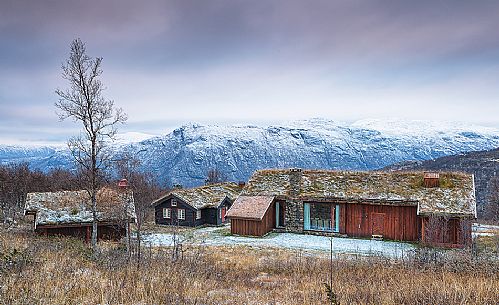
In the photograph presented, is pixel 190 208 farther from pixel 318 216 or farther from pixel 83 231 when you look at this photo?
pixel 318 216

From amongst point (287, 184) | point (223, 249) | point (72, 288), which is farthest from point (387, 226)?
point (72, 288)

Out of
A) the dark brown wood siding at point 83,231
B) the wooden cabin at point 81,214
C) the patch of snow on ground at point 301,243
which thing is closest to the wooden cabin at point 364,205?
the patch of snow on ground at point 301,243

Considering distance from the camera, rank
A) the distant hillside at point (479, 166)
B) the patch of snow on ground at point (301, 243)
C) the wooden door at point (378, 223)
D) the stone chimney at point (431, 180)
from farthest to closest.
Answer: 1. the distant hillside at point (479, 166)
2. the stone chimney at point (431, 180)
3. the wooden door at point (378, 223)
4. the patch of snow on ground at point (301, 243)

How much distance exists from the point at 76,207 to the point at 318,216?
21.5 meters

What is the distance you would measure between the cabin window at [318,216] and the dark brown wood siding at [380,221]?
140 centimetres

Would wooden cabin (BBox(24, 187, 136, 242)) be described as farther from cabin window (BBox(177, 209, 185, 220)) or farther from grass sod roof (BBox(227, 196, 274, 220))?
cabin window (BBox(177, 209, 185, 220))

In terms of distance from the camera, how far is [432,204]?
3156cm

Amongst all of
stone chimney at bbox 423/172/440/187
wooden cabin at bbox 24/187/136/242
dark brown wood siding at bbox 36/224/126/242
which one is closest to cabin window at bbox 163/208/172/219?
wooden cabin at bbox 24/187/136/242

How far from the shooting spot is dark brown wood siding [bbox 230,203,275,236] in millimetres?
36219

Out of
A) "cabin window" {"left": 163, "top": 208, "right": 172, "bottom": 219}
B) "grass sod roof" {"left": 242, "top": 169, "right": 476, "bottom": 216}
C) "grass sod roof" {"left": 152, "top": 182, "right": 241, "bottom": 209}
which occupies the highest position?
"grass sod roof" {"left": 242, "top": 169, "right": 476, "bottom": 216}

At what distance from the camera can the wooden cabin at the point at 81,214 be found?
32219 mm

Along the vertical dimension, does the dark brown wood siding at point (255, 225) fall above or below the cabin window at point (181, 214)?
above

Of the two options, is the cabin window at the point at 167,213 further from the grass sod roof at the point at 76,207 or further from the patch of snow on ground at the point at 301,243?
the grass sod roof at the point at 76,207

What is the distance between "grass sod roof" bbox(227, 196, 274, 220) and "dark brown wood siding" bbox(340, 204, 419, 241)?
6914mm
